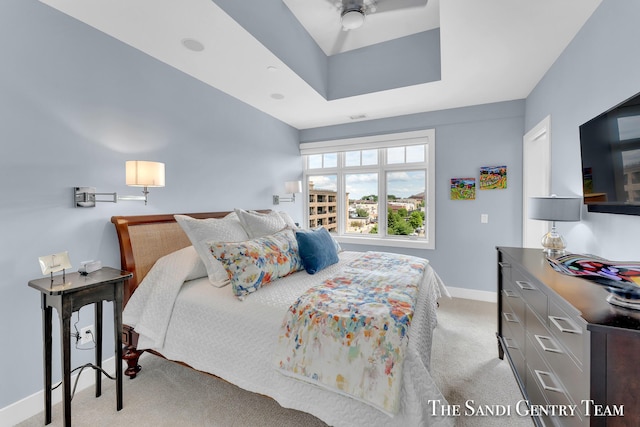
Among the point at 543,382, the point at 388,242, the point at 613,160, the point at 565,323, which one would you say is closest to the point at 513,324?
the point at 543,382

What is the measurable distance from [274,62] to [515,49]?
2.10 m

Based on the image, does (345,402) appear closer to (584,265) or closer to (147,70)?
(584,265)

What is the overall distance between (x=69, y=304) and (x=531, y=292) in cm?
255

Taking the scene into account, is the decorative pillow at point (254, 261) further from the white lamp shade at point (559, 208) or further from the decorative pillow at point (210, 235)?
the white lamp shade at point (559, 208)

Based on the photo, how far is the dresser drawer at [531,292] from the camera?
135 cm

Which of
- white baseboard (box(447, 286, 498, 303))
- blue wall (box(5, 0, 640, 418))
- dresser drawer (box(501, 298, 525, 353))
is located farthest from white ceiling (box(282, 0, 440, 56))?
white baseboard (box(447, 286, 498, 303))

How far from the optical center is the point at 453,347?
2443 mm

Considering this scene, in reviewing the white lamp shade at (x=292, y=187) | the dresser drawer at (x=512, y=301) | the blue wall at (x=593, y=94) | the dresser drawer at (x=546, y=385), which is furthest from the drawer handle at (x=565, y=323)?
the white lamp shade at (x=292, y=187)

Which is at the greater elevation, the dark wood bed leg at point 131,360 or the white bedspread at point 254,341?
the white bedspread at point 254,341

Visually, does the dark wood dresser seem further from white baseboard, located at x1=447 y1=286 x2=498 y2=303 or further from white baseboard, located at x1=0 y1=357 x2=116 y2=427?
white baseboard, located at x1=0 y1=357 x2=116 y2=427

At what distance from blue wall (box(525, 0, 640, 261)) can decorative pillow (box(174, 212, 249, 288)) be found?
253 centimetres

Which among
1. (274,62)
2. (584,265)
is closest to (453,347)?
(584,265)

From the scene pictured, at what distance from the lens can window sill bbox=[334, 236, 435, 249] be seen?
3.90 metres

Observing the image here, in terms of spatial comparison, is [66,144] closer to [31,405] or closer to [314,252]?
[31,405]
